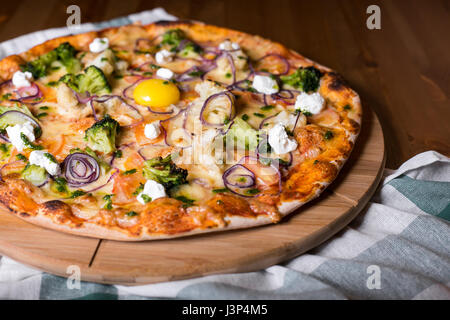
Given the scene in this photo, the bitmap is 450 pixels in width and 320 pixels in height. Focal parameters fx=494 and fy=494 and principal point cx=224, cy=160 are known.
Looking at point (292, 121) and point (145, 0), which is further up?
point (292, 121)

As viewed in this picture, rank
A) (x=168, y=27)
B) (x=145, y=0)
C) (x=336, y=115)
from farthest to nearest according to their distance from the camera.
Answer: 1. (x=145, y=0)
2. (x=168, y=27)
3. (x=336, y=115)

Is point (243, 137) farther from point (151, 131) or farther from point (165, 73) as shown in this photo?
point (165, 73)

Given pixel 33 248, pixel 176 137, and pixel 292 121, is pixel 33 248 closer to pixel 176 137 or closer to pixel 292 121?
pixel 176 137

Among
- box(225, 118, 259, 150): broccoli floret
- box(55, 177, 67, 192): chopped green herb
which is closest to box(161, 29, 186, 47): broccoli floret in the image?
box(225, 118, 259, 150): broccoli floret

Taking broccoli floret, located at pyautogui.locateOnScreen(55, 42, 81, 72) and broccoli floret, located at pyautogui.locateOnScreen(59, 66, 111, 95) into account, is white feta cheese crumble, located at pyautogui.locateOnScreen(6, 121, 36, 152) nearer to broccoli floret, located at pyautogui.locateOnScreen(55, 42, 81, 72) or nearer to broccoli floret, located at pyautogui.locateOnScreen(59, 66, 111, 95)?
broccoli floret, located at pyautogui.locateOnScreen(59, 66, 111, 95)
